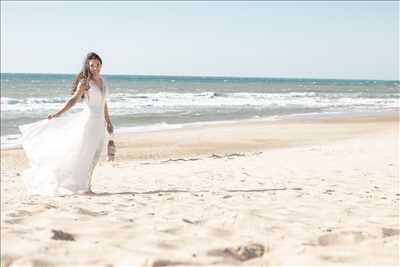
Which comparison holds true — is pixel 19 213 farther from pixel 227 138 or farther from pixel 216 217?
pixel 227 138

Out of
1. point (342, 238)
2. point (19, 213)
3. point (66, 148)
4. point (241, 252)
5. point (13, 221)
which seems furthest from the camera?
point (66, 148)

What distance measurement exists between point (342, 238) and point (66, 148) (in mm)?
3710

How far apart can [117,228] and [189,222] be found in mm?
686

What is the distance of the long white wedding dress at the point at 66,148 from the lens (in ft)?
22.1

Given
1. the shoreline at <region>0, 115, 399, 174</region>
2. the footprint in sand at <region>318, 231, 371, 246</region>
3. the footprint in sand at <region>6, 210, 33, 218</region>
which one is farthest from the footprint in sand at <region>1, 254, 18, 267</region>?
the shoreline at <region>0, 115, 399, 174</region>

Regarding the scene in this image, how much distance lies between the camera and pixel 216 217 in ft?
17.0

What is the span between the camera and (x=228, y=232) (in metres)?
4.61

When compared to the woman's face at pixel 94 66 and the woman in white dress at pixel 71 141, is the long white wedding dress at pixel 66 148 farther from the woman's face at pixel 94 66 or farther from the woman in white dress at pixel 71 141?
the woman's face at pixel 94 66

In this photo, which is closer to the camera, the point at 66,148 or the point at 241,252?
the point at 241,252

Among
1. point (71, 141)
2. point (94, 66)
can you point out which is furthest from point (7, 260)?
point (94, 66)

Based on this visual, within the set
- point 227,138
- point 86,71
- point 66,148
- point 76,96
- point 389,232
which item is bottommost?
point 227,138

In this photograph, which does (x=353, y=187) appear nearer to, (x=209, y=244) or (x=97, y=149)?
(x=97, y=149)

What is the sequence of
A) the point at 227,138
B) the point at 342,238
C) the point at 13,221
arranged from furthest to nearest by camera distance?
the point at 227,138
the point at 13,221
the point at 342,238

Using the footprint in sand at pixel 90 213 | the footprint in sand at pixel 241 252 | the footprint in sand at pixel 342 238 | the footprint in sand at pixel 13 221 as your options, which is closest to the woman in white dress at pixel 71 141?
the footprint in sand at pixel 90 213
